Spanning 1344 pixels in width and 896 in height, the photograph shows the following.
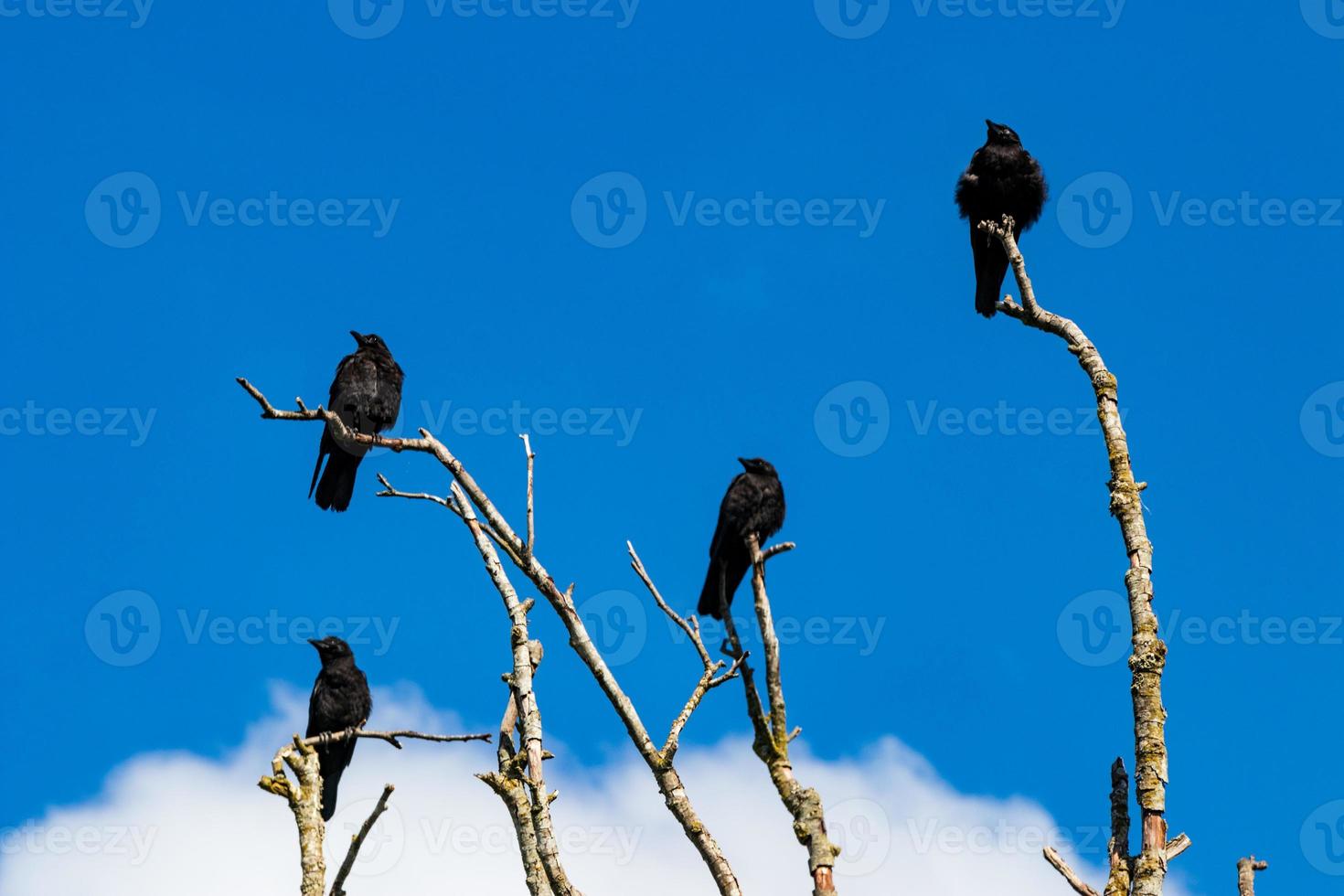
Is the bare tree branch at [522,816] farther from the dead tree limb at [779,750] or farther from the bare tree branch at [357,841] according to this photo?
the dead tree limb at [779,750]

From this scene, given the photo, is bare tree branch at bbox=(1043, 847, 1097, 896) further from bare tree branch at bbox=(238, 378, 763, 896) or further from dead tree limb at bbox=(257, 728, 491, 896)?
dead tree limb at bbox=(257, 728, 491, 896)

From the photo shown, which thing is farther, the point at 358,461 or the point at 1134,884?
the point at 358,461

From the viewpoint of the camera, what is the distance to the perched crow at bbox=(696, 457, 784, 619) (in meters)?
7.72

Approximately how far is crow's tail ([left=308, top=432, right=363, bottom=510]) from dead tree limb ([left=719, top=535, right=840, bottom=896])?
6266 mm

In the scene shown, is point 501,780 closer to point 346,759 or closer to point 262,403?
point 262,403

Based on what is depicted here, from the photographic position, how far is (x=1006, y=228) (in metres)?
6.75

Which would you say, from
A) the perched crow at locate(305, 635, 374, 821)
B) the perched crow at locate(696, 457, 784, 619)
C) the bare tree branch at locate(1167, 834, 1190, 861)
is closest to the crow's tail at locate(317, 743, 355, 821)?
the perched crow at locate(305, 635, 374, 821)

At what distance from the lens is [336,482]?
10836mm

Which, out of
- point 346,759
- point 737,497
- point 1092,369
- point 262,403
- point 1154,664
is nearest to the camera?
point 1154,664

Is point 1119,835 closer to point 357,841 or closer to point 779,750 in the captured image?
point 779,750

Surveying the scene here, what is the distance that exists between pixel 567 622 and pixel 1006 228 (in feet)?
9.57

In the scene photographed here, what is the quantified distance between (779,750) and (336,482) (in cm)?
659

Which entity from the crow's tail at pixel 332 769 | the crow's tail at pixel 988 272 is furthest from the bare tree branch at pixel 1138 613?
the crow's tail at pixel 332 769

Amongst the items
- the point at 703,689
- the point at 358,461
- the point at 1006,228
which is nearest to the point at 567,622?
the point at 703,689
